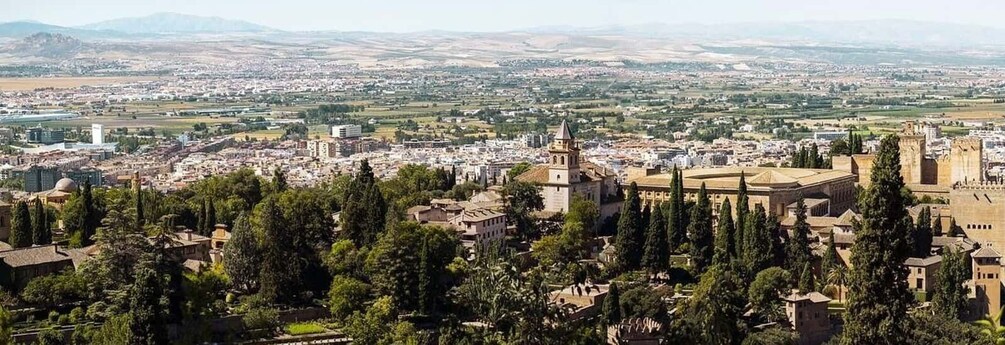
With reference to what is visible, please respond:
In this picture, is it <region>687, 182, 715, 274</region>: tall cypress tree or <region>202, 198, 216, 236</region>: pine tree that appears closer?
<region>687, 182, 715, 274</region>: tall cypress tree

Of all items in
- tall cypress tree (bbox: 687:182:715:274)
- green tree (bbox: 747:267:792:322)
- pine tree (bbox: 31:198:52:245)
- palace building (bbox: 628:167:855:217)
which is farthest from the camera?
palace building (bbox: 628:167:855:217)

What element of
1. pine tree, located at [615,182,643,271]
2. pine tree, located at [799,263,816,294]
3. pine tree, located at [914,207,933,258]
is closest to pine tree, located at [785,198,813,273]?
pine tree, located at [799,263,816,294]

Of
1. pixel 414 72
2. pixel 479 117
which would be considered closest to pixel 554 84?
pixel 414 72

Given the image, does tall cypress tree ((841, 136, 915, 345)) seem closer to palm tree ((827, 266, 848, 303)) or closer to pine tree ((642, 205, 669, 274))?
palm tree ((827, 266, 848, 303))

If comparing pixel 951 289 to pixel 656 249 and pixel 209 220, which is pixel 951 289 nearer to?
pixel 656 249

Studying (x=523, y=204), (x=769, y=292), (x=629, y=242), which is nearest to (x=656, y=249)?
(x=629, y=242)

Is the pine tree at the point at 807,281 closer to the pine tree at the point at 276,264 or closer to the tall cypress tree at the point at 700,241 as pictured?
the tall cypress tree at the point at 700,241

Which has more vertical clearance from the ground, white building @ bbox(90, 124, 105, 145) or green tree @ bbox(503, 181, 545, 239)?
green tree @ bbox(503, 181, 545, 239)
